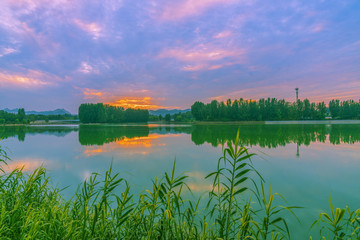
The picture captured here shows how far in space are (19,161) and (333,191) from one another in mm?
15493

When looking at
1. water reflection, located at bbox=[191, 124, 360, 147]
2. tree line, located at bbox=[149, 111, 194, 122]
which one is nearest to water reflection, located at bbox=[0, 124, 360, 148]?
water reflection, located at bbox=[191, 124, 360, 147]

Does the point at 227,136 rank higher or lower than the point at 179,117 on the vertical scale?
lower

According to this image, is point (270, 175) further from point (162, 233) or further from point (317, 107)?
point (317, 107)

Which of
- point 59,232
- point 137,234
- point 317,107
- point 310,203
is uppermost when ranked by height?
point 317,107

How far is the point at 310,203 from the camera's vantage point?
4992 millimetres

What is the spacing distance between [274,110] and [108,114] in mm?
85973

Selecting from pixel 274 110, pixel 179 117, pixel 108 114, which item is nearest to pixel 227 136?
pixel 274 110

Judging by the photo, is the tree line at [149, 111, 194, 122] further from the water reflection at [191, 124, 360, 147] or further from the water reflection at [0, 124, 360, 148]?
the water reflection at [191, 124, 360, 147]

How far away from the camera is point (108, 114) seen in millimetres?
95000

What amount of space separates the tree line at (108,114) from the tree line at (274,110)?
41992 millimetres

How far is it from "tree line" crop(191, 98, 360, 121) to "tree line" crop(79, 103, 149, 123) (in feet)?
138

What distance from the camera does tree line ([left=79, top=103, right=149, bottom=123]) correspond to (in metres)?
85.5

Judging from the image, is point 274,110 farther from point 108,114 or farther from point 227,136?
point 108,114

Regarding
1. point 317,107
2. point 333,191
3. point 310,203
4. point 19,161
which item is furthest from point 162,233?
point 317,107
